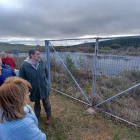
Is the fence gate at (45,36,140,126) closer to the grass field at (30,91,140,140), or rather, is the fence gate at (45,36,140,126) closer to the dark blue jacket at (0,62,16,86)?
the grass field at (30,91,140,140)

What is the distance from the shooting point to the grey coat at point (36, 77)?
2492mm

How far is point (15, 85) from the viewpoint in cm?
94

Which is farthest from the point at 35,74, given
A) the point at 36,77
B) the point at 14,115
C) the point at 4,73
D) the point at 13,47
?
the point at 13,47

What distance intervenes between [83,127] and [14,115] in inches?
92.7

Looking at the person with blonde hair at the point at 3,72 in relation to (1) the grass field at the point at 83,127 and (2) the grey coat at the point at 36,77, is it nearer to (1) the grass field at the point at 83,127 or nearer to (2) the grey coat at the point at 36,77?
(2) the grey coat at the point at 36,77

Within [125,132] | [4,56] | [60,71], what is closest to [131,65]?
[125,132]

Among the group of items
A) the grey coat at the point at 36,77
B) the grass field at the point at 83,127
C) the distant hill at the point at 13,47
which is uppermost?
the distant hill at the point at 13,47

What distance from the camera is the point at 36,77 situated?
2543 millimetres

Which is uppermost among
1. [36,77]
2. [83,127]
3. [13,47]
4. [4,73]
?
[13,47]

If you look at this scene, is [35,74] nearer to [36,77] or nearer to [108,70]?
[36,77]

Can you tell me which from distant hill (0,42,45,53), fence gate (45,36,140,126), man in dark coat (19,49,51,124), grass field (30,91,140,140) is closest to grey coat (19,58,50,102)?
man in dark coat (19,49,51,124)

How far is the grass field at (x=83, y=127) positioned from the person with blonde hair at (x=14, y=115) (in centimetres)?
191

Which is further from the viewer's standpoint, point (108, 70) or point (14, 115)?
point (108, 70)

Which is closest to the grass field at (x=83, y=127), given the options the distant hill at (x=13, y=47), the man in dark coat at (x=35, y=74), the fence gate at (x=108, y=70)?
the fence gate at (x=108, y=70)
